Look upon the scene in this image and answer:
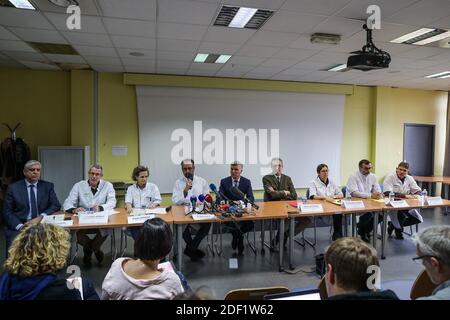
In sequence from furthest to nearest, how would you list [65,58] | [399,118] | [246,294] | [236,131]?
[399,118]
[236,131]
[65,58]
[246,294]

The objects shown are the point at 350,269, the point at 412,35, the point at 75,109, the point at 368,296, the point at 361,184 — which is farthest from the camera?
the point at 75,109

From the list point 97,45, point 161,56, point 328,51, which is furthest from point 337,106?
point 97,45

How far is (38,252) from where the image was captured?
4.45ft

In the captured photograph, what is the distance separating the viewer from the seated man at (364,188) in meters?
4.56

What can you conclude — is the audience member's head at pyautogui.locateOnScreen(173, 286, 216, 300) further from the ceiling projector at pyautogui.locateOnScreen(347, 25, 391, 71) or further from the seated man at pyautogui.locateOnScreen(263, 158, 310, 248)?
the seated man at pyautogui.locateOnScreen(263, 158, 310, 248)

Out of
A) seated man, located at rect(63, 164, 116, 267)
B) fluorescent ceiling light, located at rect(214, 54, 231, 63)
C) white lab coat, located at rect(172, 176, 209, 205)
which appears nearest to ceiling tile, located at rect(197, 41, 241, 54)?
fluorescent ceiling light, located at rect(214, 54, 231, 63)

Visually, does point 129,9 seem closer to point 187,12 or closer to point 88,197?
point 187,12

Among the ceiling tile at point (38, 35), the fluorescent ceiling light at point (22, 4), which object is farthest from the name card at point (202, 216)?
the ceiling tile at point (38, 35)

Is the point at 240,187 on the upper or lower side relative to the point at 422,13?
lower

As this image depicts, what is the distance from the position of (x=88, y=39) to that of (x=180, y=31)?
4.04 feet

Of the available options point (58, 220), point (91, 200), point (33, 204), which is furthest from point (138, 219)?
point (33, 204)

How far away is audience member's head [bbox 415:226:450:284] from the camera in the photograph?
4.20 ft
